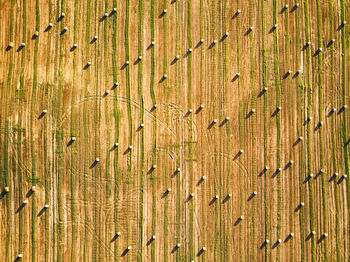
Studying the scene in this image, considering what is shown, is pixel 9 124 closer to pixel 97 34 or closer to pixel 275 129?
pixel 97 34

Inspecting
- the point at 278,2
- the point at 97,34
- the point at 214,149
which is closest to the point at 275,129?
the point at 214,149

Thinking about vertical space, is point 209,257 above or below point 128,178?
below

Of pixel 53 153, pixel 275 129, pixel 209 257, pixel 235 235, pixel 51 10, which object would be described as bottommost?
pixel 209 257

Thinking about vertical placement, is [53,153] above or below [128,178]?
above

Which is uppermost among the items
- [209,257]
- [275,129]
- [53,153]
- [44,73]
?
[44,73]

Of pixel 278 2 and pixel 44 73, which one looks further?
pixel 278 2

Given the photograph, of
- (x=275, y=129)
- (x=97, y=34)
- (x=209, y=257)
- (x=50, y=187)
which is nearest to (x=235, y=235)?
(x=209, y=257)

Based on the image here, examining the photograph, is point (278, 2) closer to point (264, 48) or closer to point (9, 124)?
point (264, 48)
